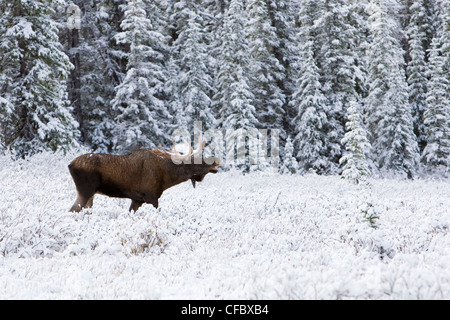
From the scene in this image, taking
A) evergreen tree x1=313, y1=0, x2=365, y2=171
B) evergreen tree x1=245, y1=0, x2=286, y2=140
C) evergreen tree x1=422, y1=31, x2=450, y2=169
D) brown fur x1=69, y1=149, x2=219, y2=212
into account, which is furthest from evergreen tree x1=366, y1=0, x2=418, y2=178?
brown fur x1=69, y1=149, x2=219, y2=212

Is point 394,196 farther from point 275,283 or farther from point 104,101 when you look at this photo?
point 104,101

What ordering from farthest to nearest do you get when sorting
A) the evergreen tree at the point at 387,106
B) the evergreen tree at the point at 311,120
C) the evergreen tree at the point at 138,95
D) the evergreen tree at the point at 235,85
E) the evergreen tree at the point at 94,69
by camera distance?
1. the evergreen tree at the point at 387,106
2. the evergreen tree at the point at 311,120
3. the evergreen tree at the point at 94,69
4. the evergreen tree at the point at 235,85
5. the evergreen tree at the point at 138,95

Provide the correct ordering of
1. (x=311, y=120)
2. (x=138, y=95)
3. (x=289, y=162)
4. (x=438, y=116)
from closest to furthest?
(x=289, y=162)
(x=138, y=95)
(x=311, y=120)
(x=438, y=116)

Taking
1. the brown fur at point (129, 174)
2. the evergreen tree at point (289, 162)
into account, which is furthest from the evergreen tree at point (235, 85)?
the brown fur at point (129, 174)

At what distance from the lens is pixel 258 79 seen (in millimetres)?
29141

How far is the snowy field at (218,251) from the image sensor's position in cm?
377

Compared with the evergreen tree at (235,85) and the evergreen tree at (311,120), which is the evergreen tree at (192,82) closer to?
the evergreen tree at (235,85)

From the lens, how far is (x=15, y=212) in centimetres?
680

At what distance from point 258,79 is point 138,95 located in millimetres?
9138

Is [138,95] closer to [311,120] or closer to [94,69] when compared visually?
A: [94,69]

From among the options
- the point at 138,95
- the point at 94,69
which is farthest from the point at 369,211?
the point at 94,69

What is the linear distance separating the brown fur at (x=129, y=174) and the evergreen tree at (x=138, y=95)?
48.9 ft

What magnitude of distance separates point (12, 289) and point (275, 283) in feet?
8.30
